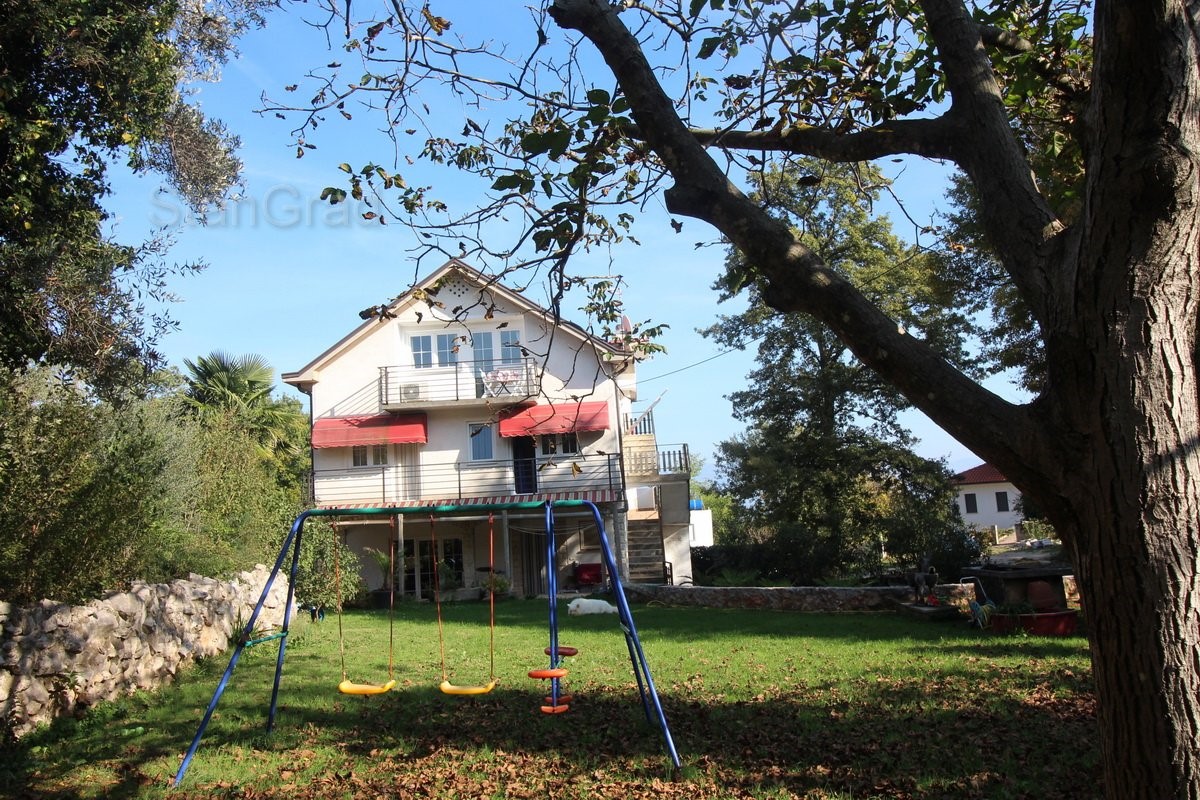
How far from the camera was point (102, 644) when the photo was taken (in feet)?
27.1

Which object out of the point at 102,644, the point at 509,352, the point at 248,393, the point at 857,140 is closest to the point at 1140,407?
the point at 857,140

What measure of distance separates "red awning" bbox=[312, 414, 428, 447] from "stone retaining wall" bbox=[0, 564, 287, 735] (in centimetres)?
1403

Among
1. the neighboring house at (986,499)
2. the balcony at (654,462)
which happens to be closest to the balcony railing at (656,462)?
the balcony at (654,462)

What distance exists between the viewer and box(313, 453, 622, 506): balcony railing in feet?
85.0

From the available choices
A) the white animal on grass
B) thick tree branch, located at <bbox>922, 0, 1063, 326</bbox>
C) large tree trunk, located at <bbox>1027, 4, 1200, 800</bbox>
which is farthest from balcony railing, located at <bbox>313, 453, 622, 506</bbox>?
large tree trunk, located at <bbox>1027, 4, 1200, 800</bbox>

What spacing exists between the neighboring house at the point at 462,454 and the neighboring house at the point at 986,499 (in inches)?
1370

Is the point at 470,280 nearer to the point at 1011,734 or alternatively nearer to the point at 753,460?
the point at 1011,734

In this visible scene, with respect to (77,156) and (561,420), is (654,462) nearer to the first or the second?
(561,420)

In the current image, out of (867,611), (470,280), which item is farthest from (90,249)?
(867,611)

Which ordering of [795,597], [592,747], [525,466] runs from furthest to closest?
[525,466], [795,597], [592,747]

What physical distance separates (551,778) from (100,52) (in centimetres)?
795

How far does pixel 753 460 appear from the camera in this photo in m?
26.1

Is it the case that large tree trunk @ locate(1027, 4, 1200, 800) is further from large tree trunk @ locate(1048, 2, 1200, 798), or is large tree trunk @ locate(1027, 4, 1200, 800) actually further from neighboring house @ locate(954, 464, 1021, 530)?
neighboring house @ locate(954, 464, 1021, 530)

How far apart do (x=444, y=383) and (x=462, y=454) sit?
227 cm
